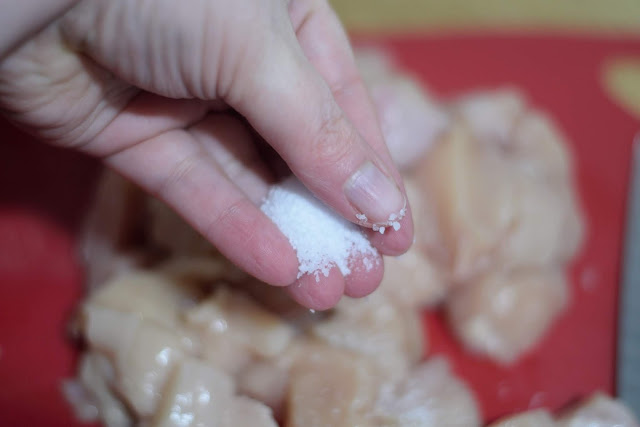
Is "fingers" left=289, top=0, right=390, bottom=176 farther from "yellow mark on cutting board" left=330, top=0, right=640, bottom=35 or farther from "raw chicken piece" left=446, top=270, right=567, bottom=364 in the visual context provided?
"yellow mark on cutting board" left=330, top=0, right=640, bottom=35

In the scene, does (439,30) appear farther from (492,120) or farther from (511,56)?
(492,120)

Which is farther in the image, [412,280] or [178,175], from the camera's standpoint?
[412,280]

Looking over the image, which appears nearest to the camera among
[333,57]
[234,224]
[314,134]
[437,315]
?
[314,134]

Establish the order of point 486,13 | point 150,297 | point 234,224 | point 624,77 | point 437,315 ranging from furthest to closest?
point 486,13, point 624,77, point 437,315, point 150,297, point 234,224

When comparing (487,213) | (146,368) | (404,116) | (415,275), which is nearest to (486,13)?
(404,116)

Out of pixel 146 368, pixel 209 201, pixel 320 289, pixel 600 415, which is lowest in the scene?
pixel 600 415

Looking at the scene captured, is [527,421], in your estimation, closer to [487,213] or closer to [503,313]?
[503,313]

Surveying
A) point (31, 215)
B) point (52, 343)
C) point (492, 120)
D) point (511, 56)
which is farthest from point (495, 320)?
point (31, 215)
